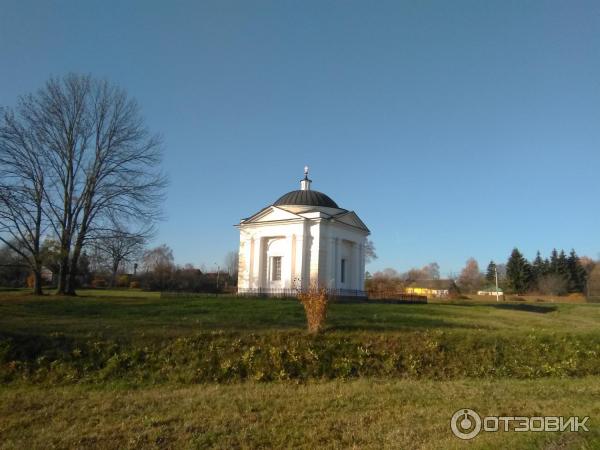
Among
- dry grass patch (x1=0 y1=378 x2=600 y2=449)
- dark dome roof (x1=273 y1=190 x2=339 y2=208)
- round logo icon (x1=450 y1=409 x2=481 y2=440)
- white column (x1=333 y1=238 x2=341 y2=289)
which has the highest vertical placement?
dark dome roof (x1=273 y1=190 x2=339 y2=208)

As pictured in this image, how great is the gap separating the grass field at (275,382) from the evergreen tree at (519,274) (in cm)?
6723

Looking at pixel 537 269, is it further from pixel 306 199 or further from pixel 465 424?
pixel 465 424

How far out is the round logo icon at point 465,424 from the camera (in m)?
5.47

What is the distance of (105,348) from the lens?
9.88 meters

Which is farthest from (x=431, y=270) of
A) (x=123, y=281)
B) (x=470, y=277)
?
(x=123, y=281)

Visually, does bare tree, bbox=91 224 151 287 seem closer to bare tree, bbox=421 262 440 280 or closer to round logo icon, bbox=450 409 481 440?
round logo icon, bbox=450 409 481 440

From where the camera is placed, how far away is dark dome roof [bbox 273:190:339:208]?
3466 cm

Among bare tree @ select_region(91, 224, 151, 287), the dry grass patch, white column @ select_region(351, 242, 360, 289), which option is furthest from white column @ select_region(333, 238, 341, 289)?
the dry grass patch

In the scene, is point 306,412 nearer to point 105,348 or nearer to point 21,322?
point 105,348

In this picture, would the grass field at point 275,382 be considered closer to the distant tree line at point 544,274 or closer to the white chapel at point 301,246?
the white chapel at point 301,246

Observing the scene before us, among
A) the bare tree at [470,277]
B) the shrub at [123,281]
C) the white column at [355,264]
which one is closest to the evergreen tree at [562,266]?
the bare tree at [470,277]

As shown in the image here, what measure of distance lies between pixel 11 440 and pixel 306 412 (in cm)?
376

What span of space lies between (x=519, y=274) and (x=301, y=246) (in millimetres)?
55978

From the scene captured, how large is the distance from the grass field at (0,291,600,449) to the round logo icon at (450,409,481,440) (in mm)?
156
